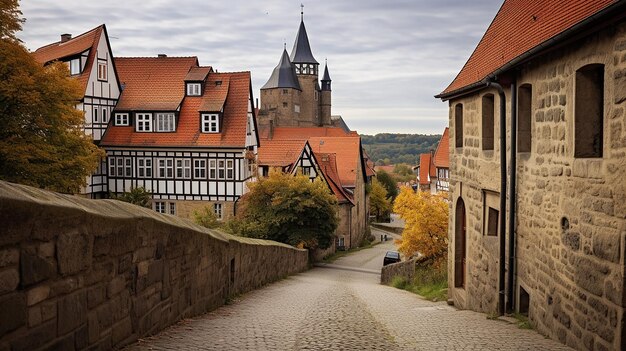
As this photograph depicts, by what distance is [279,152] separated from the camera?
1791 inches

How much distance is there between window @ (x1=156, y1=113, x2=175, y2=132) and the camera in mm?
40188

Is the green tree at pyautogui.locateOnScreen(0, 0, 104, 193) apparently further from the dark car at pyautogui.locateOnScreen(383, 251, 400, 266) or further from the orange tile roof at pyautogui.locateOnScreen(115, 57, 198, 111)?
the dark car at pyautogui.locateOnScreen(383, 251, 400, 266)

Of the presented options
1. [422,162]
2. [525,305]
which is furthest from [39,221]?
[422,162]

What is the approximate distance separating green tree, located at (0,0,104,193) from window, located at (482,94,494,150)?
1638 cm

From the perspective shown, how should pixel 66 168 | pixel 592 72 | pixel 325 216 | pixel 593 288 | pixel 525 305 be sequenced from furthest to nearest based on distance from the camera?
pixel 325 216, pixel 66 168, pixel 525 305, pixel 592 72, pixel 593 288

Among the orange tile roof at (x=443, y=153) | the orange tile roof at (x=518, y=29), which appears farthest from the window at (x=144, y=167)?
the orange tile roof at (x=518, y=29)

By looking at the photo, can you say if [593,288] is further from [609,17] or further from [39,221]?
[39,221]

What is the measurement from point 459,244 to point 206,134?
25560 millimetres

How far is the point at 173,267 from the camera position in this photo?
8039 millimetres

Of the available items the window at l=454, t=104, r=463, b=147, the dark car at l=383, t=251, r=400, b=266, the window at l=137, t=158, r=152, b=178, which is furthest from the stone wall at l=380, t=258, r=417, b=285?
the window at l=137, t=158, r=152, b=178

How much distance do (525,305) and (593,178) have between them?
369 centimetres

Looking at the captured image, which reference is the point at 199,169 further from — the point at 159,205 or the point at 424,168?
the point at 424,168

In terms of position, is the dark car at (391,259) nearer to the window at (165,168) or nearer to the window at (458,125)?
the window at (165,168)

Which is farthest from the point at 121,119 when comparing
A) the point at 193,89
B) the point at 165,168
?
the point at 193,89
